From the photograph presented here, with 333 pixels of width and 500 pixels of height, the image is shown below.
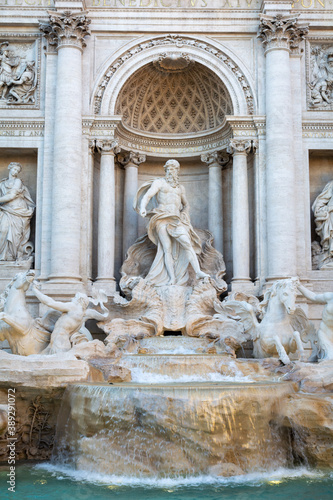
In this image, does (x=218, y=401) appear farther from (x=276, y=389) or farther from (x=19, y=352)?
(x=19, y=352)

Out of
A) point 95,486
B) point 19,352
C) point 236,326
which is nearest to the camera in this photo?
point 95,486

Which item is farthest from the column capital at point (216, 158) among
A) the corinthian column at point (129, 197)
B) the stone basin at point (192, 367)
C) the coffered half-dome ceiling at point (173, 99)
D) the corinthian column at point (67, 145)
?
the stone basin at point (192, 367)

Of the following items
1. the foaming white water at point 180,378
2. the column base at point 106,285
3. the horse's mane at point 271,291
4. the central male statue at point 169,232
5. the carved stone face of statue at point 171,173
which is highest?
the carved stone face of statue at point 171,173

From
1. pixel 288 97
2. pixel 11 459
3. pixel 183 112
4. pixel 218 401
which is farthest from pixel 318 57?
pixel 11 459

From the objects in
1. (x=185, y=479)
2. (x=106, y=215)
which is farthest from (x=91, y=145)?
(x=185, y=479)

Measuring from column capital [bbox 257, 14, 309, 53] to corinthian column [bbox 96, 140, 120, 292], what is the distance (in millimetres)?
4782

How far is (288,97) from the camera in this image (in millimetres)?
16062

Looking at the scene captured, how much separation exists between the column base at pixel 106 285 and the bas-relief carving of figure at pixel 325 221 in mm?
5282

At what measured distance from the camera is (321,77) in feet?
55.2

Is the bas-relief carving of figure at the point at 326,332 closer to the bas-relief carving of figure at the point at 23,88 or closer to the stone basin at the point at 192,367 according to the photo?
the stone basin at the point at 192,367

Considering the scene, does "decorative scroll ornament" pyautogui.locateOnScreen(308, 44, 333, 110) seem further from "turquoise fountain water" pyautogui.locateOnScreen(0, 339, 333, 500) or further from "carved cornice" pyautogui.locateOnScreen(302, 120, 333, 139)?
"turquoise fountain water" pyautogui.locateOnScreen(0, 339, 333, 500)

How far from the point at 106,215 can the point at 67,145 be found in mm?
2004

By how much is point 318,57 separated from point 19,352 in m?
11.0

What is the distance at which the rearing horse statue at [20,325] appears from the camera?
12.6m
